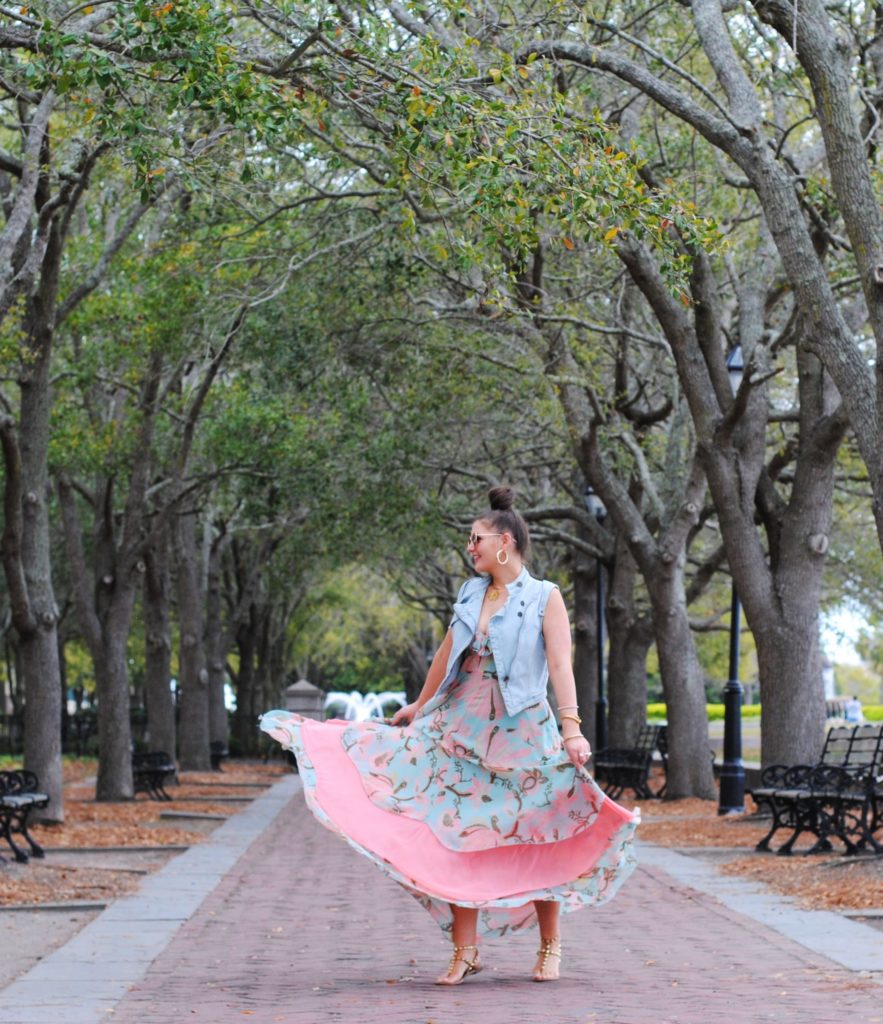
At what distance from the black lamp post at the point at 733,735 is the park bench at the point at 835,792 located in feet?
11.6

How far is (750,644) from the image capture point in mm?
56969

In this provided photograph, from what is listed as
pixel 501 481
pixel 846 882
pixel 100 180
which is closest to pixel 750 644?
pixel 501 481

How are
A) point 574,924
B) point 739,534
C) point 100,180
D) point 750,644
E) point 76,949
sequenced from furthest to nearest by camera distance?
point 750,644
point 100,180
point 739,534
point 574,924
point 76,949

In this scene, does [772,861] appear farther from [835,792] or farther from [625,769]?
[625,769]

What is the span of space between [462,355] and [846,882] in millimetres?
11372

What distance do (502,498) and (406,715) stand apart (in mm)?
1115

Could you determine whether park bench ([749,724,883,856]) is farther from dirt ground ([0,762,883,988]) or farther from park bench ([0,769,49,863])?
park bench ([0,769,49,863])

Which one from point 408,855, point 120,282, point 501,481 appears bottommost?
point 408,855

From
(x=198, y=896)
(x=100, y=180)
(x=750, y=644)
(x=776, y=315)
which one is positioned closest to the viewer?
(x=198, y=896)

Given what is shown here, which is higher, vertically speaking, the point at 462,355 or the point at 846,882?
the point at 462,355

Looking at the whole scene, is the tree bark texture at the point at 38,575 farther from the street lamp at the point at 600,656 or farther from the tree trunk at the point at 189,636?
the street lamp at the point at 600,656

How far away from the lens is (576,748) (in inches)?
266

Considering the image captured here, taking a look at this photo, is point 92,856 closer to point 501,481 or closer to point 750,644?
point 501,481

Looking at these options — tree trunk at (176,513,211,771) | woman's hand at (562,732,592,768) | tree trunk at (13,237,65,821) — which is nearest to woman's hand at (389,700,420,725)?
woman's hand at (562,732,592,768)
